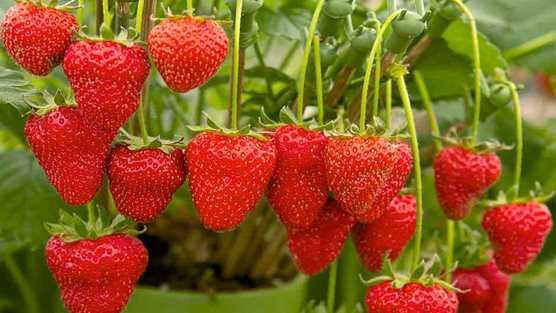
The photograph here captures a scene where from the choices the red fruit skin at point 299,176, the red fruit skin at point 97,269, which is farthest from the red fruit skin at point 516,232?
the red fruit skin at point 97,269

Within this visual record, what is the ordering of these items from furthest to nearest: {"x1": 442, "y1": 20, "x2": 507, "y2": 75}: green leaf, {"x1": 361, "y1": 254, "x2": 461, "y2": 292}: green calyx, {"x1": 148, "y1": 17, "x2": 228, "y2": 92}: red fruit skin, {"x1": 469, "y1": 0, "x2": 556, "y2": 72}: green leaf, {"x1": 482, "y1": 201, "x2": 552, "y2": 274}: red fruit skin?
{"x1": 469, "y1": 0, "x2": 556, "y2": 72}: green leaf < {"x1": 442, "y1": 20, "x2": 507, "y2": 75}: green leaf < {"x1": 482, "y1": 201, "x2": 552, "y2": 274}: red fruit skin < {"x1": 361, "y1": 254, "x2": 461, "y2": 292}: green calyx < {"x1": 148, "y1": 17, "x2": 228, "y2": 92}: red fruit skin

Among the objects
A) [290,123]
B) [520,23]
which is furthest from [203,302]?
[520,23]

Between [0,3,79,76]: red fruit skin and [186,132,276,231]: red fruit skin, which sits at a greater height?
[0,3,79,76]: red fruit skin

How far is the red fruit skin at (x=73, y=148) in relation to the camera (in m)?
0.62

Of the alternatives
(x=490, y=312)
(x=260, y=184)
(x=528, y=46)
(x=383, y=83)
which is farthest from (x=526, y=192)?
(x=260, y=184)

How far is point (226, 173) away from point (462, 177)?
23cm

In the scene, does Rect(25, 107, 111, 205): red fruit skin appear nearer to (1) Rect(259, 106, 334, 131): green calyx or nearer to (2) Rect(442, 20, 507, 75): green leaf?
(1) Rect(259, 106, 334, 131): green calyx

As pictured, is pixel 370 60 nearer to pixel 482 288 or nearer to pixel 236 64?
pixel 236 64

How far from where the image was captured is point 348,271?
114 cm

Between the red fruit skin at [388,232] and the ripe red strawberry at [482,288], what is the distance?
144 millimetres

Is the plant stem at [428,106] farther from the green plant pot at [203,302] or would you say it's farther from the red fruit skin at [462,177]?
the green plant pot at [203,302]

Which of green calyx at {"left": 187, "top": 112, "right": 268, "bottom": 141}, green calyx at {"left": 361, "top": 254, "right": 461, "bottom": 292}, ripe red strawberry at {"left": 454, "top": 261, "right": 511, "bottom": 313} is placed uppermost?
green calyx at {"left": 187, "top": 112, "right": 268, "bottom": 141}

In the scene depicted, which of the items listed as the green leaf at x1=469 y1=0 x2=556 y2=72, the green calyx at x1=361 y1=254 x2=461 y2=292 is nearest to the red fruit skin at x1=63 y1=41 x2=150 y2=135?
the green calyx at x1=361 y1=254 x2=461 y2=292

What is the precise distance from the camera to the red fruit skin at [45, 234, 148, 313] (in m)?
0.67
